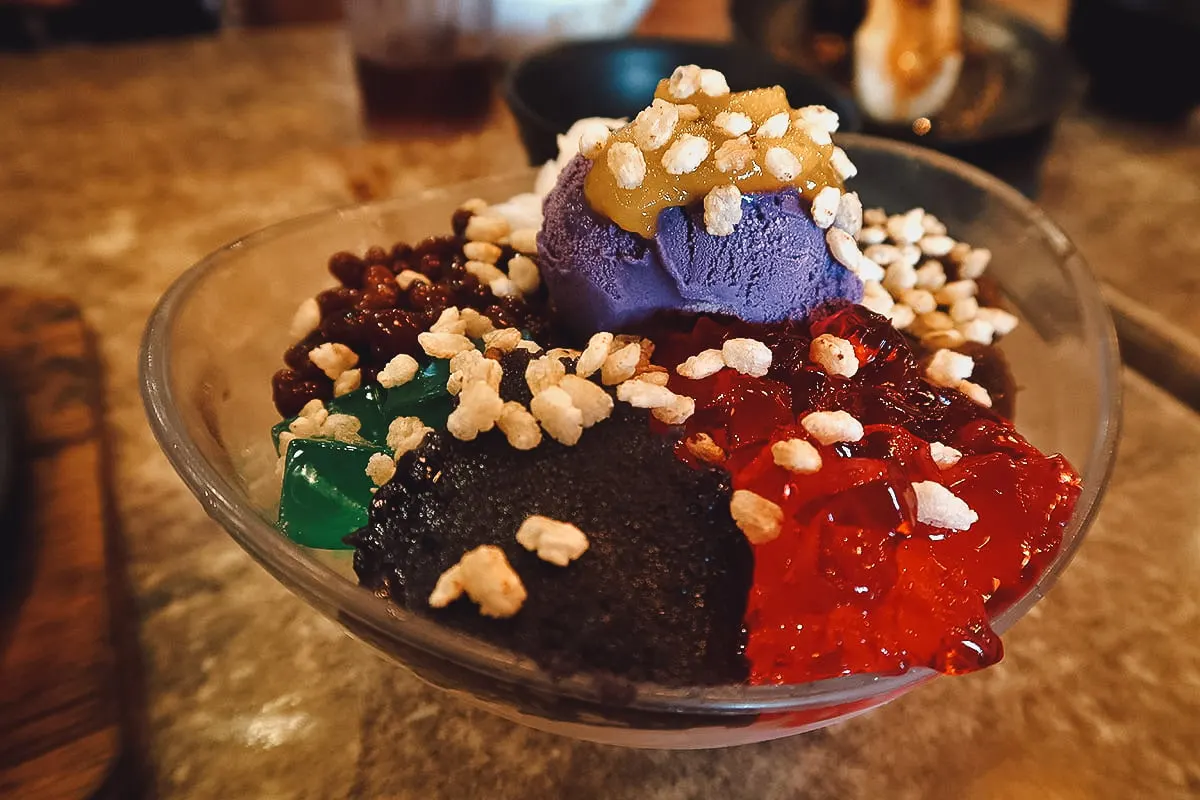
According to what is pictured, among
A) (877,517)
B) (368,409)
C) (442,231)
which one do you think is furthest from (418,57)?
(877,517)

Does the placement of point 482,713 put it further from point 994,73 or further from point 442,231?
point 994,73

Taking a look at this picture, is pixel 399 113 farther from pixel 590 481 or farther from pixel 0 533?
pixel 590 481

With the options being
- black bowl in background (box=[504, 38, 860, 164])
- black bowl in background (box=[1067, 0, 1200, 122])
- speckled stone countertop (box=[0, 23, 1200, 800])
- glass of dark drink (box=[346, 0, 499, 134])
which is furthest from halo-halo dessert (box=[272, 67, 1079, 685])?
black bowl in background (box=[1067, 0, 1200, 122])

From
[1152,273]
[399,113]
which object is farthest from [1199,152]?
[399,113]

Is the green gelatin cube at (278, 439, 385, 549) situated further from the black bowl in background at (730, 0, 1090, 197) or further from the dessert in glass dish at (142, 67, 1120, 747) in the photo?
the black bowl in background at (730, 0, 1090, 197)

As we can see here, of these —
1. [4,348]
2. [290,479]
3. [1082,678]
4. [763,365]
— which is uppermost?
[763,365]
